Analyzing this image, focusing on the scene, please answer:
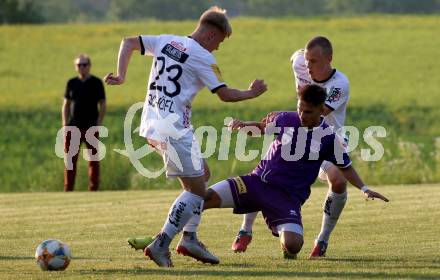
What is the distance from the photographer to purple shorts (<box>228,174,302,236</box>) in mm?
11750

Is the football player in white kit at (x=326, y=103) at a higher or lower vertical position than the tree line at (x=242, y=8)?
higher

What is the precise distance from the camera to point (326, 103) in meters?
12.2

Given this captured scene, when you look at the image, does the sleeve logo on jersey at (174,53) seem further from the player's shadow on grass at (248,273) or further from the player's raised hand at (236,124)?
the player's shadow on grass at (248,273)

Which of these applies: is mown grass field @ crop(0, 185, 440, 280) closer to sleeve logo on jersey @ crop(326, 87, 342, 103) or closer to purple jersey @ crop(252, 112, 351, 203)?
purple jersey @ crop(252, 112, 351, 203)

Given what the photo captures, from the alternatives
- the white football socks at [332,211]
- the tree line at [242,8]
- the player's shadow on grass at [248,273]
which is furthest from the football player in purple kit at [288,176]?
the tree line at [242,8]

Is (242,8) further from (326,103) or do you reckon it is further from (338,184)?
(326,103)

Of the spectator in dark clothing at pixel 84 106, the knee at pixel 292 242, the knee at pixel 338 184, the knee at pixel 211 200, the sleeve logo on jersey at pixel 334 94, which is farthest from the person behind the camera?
the spectator in dark clothing at pixel 84 106

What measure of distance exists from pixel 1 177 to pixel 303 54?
18568 mm

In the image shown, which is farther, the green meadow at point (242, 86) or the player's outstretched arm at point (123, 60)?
the green meadow at point (242, 86)

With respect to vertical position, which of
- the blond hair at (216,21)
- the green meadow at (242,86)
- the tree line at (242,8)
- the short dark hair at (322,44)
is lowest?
the tree line at (242,8)

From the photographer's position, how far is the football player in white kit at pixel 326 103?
1212cm

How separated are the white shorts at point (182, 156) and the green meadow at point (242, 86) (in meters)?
14.4

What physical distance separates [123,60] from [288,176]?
1.93m

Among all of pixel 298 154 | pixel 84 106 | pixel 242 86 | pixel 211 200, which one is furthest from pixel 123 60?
pixel 242 86
